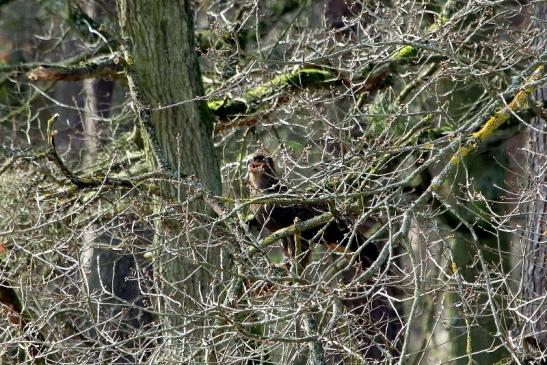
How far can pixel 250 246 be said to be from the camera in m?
7.04

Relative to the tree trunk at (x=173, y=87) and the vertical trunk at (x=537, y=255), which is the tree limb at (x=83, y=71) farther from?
the vertical trunk at (x=537, y=255)

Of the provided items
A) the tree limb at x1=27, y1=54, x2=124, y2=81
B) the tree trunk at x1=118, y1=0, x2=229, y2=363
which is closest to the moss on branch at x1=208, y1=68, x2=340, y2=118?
the tree trunk at x1=118, y1=0, x2=229, y2=363

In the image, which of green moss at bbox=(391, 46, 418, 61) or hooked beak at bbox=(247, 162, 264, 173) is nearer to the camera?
green moss at bbox=(391, 46, 418, 61)

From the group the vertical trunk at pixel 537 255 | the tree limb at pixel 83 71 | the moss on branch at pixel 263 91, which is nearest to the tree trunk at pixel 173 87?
the tree limb at pixel 83 71

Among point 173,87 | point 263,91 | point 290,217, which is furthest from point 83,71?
point 290,217

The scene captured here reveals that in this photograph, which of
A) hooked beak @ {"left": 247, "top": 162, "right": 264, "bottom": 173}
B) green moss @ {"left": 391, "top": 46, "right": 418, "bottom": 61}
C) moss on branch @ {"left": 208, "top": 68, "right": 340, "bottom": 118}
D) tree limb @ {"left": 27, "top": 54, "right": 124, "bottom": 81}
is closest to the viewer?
tree limb @ {"left": 27, "top": 54, "right": 124, "bottom": 81}

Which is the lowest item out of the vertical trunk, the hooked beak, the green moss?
the vertical trunk

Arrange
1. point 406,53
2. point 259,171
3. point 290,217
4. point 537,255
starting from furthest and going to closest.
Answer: point 290,217
point 406,53
point 259,171
point 537,255

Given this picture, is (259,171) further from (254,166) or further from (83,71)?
(83,71)

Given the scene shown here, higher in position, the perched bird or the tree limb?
the tree limb

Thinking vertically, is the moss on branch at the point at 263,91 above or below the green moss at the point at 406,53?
below

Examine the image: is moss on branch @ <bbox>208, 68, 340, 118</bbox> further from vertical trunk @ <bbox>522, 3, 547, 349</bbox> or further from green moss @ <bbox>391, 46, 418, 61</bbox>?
vertical trunk @ <bbox>522, 3, 547, 349</bbox>

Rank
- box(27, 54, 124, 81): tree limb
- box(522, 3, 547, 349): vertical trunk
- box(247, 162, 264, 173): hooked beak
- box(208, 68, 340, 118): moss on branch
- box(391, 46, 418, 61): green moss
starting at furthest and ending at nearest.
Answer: box(208, 68, 340, 118): moss on branch
box(247, 162, 264, 173): hooked beak
box(391, 46, 418, 61): green moss
box(27, 54, 124, 81): tree limb
box(522, 3, 547, 349): vertical trunk

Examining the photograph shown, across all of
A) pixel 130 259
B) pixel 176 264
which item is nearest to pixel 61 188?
pixel 176 264
